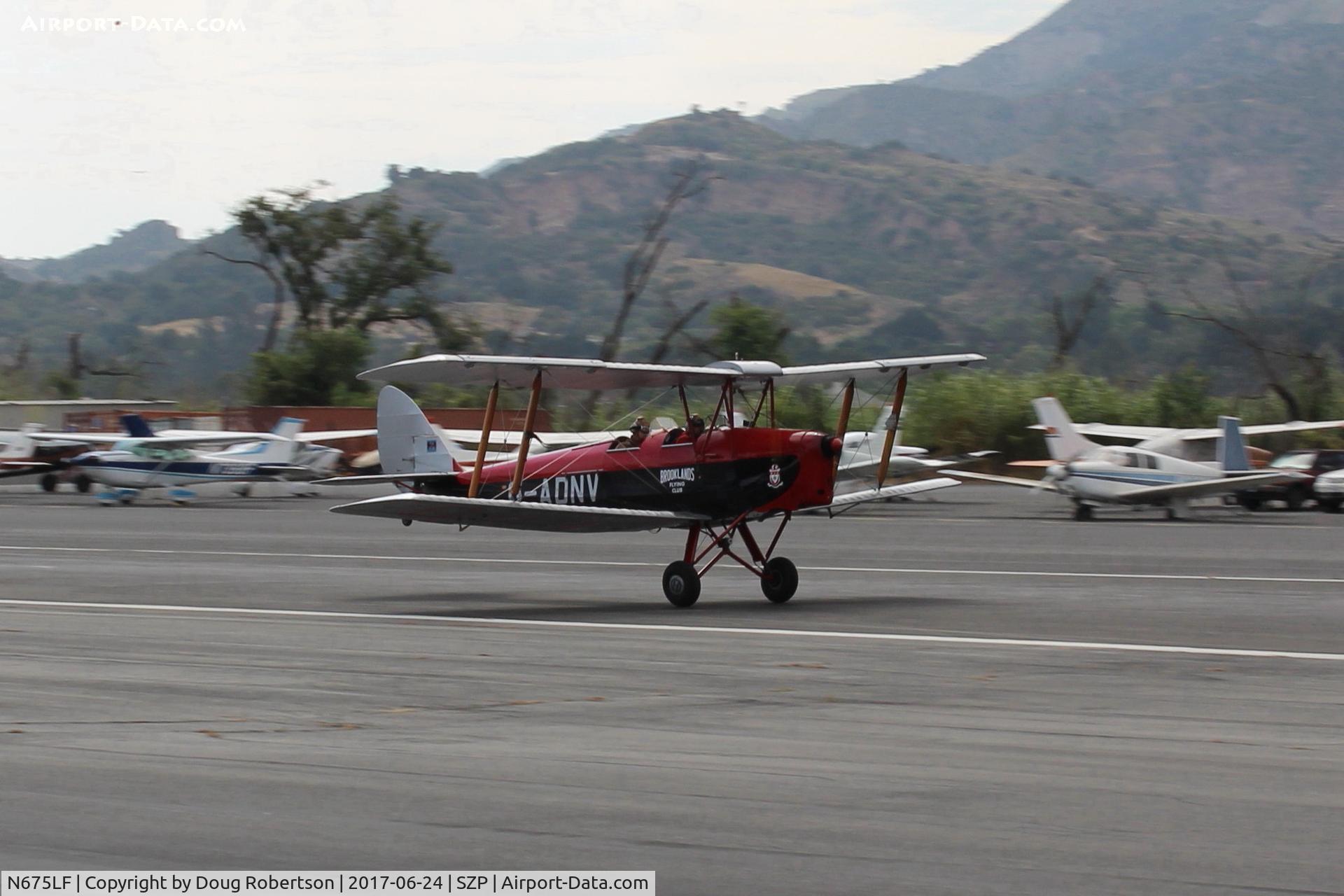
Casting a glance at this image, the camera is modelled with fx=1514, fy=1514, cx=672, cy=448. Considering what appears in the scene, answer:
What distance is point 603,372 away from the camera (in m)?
15.8

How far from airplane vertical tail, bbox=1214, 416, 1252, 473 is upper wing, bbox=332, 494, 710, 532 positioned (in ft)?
72.2

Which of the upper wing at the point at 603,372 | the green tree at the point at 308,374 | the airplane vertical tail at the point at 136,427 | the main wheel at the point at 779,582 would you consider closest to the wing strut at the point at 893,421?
the upper wing at the point at 603,372

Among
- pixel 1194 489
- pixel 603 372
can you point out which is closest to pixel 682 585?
pixel 603 372

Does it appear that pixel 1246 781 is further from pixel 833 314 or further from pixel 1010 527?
pixel 833 314

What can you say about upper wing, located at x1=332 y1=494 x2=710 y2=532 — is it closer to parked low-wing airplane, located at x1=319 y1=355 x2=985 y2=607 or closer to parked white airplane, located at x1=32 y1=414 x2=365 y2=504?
parked low-wing airplane, located at x1=319 y1=355 x2=985 y2=607

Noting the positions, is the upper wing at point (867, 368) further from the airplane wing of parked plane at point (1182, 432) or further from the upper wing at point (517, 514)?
the airplane wing of parked plane at point (1182, 432)

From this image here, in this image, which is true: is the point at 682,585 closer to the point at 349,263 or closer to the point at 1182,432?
Answer: the point at 1182,432

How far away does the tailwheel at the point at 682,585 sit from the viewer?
15.4m

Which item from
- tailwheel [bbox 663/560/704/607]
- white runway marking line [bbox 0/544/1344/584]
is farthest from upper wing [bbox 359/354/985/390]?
white runway marking line [bbox 0/544/1344/584]

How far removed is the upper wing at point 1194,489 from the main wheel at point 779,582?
18.3 m

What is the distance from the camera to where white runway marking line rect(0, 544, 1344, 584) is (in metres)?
18.6

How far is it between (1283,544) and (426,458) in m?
14.4

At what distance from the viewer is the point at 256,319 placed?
178250 mm

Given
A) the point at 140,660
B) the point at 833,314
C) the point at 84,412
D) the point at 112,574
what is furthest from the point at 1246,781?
the point at 833,314
